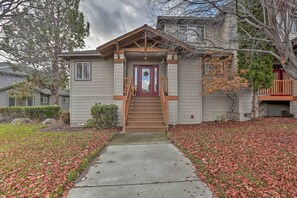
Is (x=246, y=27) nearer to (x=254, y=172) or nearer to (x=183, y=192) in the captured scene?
(x=254, y=172)

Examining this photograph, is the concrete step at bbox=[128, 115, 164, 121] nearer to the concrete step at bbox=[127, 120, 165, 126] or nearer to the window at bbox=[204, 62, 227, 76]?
the concrete step at bbox=[127, 120, 165, 126]

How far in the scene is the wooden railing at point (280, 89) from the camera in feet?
41.0

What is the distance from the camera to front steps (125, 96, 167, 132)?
9188 millimetres

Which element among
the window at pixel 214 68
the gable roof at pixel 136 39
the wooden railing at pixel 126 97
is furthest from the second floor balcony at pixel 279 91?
the wooden railing at pixel 126 97

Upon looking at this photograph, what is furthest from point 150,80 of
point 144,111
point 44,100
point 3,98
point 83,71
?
point 44,100

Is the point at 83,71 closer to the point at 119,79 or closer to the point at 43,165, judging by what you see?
the point at 119,79

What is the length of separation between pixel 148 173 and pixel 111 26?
53.7ft

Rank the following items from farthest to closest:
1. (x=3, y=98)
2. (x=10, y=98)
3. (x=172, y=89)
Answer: (x=10, y=98) < (x=3, y=98) < (x=172, y=89)

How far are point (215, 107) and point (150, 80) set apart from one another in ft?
15.3

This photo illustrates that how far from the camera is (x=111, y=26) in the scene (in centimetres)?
1767

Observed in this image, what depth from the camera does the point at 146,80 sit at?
1286 cm

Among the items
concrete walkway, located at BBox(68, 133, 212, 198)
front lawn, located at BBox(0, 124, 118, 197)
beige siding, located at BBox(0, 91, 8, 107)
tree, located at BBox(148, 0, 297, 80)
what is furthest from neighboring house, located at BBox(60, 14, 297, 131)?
beige siding, located at BBox(0, 91, 8, 107)

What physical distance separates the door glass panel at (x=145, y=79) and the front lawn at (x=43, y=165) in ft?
20.9

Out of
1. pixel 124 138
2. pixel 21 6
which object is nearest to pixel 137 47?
pixel 124 138
